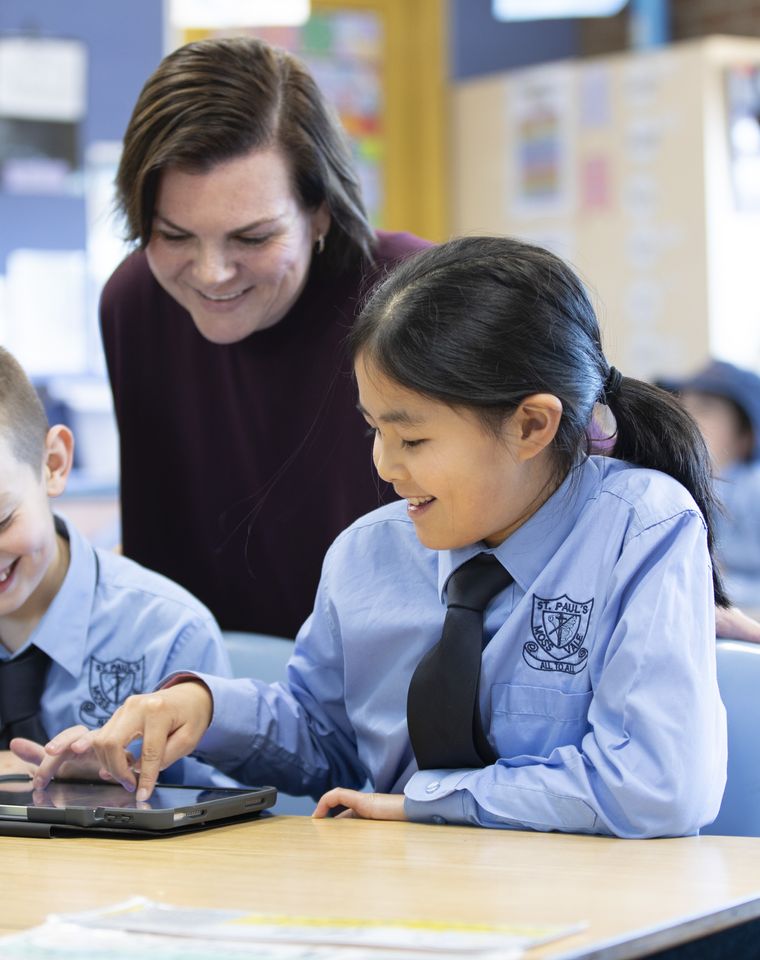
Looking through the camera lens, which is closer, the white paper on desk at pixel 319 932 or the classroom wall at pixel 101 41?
the white paper on desk at pixel 319 932

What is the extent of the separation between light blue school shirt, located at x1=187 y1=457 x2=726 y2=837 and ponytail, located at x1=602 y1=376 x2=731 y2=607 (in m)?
0.03

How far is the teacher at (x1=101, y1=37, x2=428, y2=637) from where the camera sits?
5.84 ft

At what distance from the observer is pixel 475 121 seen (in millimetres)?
6133

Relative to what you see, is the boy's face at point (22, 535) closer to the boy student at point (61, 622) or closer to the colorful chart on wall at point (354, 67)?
the boy student at point (61, 622)

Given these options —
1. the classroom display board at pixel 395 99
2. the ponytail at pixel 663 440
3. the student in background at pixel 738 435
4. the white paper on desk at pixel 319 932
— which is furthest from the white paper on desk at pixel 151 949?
the classroom display board at pixel 395 99

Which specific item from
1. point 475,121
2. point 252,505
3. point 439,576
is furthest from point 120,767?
point 475,121

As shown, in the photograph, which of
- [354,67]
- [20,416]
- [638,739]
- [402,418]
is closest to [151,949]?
[638,739]

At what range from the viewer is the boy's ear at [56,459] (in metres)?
1.84

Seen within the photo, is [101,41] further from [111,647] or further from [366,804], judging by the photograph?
[366,804]

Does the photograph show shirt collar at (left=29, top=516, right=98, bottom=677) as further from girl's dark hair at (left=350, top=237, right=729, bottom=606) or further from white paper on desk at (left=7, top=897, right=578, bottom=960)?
white paper on desk at (left=7, top=897, right=578, bottom=960)

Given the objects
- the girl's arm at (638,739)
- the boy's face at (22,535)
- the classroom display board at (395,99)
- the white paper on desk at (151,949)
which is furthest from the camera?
the classroom display board at (395,99)

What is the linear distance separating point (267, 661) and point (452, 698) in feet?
1.52

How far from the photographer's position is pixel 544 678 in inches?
56.5

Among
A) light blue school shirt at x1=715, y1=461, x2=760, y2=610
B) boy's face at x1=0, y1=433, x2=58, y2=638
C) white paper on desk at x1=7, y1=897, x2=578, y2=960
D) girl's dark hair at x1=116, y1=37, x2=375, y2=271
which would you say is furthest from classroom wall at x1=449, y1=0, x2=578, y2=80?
white paper on desk at x1=7, y1=897, x2=578, y2=960
